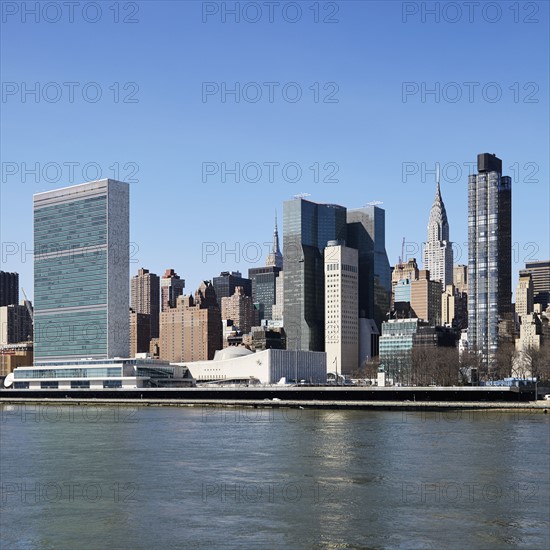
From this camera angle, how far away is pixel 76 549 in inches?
1272

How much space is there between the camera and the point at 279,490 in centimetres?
4338

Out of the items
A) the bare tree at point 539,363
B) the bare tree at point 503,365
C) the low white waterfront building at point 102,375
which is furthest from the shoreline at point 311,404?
the bare tree at point 503,365

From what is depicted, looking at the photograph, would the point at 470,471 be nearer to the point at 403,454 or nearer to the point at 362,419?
the point at 403,454

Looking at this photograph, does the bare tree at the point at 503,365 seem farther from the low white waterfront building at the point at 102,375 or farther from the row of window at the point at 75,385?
the row of window at the point at 75,385

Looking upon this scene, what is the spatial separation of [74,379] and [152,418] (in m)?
89.9

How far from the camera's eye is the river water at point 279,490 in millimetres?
33688

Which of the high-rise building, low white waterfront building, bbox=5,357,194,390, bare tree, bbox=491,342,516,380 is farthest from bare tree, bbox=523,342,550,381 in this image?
the high-rise building

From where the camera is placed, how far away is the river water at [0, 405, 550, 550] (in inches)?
1326

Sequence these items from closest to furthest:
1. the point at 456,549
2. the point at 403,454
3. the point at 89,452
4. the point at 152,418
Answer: the point at 456,549, the point at 403,454, the point at 89,452, the point at 152,418

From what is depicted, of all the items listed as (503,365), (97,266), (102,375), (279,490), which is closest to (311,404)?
(503,365)

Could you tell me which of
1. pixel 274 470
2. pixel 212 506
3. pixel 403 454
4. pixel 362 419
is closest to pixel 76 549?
pixel 212 506

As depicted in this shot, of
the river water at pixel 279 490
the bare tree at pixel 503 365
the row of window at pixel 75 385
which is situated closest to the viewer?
the river water at pixel 279 490

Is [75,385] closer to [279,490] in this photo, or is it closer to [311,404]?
[311,404]

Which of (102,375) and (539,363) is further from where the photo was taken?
(102,375)
